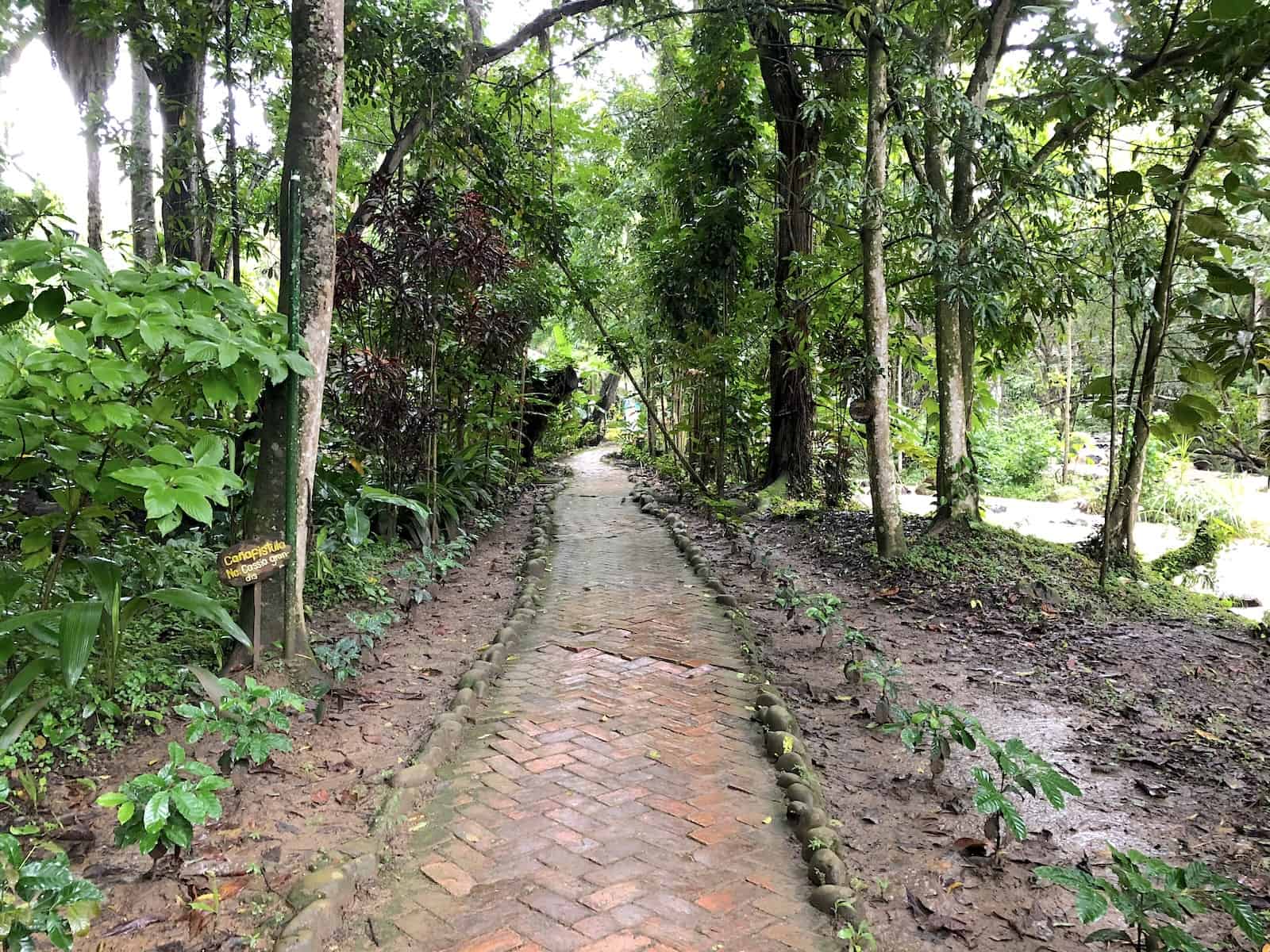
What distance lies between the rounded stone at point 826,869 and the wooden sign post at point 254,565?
8.20ft

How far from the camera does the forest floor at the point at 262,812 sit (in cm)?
218

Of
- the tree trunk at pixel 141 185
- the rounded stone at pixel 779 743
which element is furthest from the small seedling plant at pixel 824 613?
the tree trunk at pixel 141 185

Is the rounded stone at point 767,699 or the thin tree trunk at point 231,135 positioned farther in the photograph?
the thin tree trunk at point 231,135

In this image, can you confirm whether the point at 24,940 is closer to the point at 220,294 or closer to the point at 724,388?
the point at 220,294

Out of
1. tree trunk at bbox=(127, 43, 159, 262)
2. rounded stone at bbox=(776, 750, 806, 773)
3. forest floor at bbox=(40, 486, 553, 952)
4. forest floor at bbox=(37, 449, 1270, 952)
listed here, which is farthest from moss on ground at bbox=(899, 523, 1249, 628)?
tree trunk at bbox=(127, 43, 159, 262)

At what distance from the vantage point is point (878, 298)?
6297 millimetres

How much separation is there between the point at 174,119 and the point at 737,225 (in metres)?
5.81

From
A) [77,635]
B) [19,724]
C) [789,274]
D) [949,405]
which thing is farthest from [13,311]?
[789,274]

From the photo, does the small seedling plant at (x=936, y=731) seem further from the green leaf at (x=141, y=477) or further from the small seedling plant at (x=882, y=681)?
the green leaf at (x=141, y=477)

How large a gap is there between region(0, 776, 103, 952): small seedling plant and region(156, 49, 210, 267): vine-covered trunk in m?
5.34

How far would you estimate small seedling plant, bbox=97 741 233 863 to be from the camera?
2.05 metres

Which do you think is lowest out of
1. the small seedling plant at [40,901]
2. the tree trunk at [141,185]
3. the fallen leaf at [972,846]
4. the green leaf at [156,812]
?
the fallen leaf at [972,846]

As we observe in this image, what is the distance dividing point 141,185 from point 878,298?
6.83 metres

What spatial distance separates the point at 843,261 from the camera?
7551 millimetres
